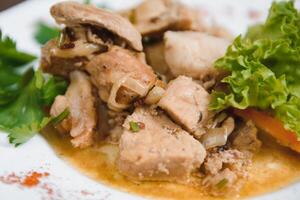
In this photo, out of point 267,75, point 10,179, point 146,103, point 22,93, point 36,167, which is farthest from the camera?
point 22,93

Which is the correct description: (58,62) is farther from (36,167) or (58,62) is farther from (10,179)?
(10,179)

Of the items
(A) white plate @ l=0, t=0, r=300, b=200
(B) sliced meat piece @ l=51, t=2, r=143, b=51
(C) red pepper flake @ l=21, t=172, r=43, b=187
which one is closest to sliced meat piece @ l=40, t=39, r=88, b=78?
(B) sliced meat piece @ l=51, t=2, r=143, b=51

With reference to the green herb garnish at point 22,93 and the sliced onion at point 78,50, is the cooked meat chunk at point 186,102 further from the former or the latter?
the green herb garnish at point 22,93

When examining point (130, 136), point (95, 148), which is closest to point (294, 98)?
point (130, 136)

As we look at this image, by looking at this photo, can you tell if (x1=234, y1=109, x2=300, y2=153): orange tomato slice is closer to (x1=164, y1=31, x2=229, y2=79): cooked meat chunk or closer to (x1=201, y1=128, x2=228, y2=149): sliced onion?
(x1=201, y1=128, x2=228, y2=149): sliced onion

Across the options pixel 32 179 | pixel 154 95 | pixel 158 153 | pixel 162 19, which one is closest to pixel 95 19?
pixel 154 95

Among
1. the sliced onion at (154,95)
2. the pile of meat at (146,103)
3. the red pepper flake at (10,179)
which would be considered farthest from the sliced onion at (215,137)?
the red pepper flake at (10,179)

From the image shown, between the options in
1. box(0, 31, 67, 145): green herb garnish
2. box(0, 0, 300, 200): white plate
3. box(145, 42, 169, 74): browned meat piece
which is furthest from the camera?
box(145, 42, 169, 74): browned meat piece

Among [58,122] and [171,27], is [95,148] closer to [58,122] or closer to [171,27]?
[58,122]
